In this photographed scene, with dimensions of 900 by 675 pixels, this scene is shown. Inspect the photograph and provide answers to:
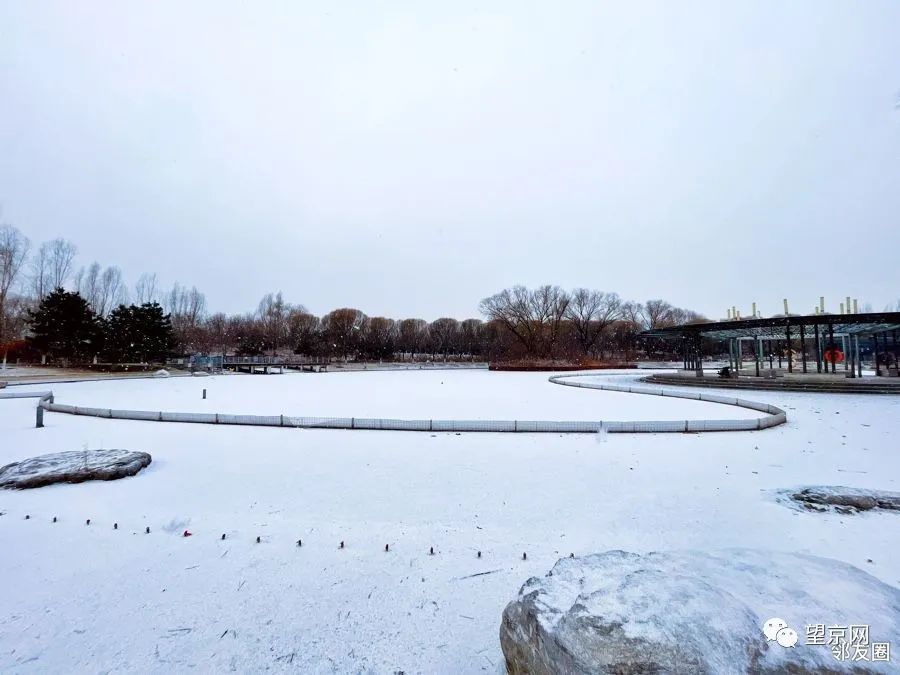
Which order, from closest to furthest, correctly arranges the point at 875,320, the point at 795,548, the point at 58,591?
the point at 58,591
the point at 795,548
the point at 875,320

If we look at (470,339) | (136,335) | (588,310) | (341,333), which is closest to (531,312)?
(588,310)

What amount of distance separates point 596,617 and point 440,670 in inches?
49.0

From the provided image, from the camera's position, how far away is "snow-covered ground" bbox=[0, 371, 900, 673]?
347cm

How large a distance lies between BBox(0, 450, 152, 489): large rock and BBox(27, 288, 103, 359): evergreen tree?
47.6m

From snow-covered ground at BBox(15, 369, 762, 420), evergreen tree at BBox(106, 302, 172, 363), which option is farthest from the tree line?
snow-covered ground at BBox(15, 369, 762, 420)

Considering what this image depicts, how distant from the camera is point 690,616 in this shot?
2.75 metres

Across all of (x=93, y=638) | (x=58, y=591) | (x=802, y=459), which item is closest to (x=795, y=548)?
(x=802, y=459)

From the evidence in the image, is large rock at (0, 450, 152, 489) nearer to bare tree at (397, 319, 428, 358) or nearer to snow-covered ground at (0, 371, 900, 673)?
snow-covered ground at (0, 371, 900, 673)

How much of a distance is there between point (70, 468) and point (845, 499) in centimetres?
1260

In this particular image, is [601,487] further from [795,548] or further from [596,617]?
[596,617]

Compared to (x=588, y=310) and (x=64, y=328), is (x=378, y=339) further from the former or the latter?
(x=64, y=328)

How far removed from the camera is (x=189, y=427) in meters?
13.0

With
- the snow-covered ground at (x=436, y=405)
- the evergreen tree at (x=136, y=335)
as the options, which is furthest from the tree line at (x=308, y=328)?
the snow-covered ground at (x=436, y=405)

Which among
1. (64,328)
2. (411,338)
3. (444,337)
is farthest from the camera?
(444,337)
